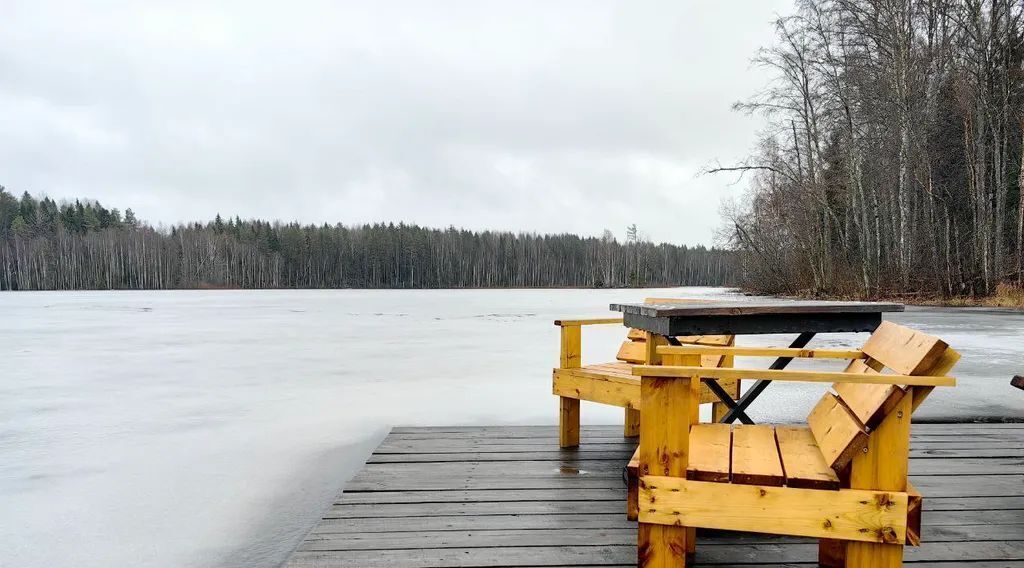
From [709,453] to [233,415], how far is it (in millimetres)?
4553

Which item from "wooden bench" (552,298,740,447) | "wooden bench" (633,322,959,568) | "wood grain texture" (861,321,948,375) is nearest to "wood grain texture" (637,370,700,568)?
"wooden bench" (633,322,959,568)

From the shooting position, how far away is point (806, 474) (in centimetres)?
171

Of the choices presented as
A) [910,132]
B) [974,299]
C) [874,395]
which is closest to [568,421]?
[874,395]

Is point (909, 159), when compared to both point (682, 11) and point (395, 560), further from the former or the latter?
point (395, 560)

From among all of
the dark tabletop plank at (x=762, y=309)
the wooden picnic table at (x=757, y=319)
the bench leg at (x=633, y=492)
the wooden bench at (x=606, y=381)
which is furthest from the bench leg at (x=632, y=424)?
the bench leg at (x=633, y=492)

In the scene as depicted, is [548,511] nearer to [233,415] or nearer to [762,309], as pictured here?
[762,309]

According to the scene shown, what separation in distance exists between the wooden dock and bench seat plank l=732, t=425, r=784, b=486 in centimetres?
46

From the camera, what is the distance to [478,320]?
643 inches

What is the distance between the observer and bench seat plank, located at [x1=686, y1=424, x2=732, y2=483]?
1734mm

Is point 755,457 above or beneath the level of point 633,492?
above

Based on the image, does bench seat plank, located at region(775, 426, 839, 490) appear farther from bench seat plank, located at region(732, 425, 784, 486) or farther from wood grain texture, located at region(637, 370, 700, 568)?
wood grain texture, located at region(637, 370, 700, 568)

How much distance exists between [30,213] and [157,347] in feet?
289

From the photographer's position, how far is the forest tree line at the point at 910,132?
17.3m

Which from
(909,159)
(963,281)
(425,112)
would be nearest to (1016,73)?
(909,159)
